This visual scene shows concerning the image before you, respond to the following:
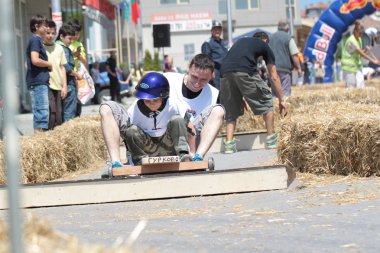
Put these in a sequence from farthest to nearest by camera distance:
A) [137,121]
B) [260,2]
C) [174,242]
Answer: [260,2] → [137,121] → [174,242]

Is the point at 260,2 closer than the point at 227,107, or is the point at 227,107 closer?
the point at 227,107

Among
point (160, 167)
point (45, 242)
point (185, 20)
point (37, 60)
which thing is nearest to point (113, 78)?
point (37, 60)

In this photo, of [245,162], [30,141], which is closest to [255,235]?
[30,141]

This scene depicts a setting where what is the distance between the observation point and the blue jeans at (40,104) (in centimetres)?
1186

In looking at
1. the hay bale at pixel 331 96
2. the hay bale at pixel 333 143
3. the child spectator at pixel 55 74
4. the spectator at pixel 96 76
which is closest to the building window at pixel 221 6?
the spectator at pixel 96 76

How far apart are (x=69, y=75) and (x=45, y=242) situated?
923 centimetres

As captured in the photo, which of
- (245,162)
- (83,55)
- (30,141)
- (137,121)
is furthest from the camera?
(83,55)

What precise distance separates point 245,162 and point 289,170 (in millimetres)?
3169

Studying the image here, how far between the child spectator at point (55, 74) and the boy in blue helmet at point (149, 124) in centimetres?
362

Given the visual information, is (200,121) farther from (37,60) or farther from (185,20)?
(185,20)

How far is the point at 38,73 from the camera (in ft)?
38.8

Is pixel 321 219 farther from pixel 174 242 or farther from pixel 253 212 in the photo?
pixel 174 242

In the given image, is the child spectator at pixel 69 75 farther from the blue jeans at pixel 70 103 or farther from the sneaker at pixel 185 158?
the sneaker at pixel 185 158

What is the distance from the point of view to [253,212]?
22.0 ft
